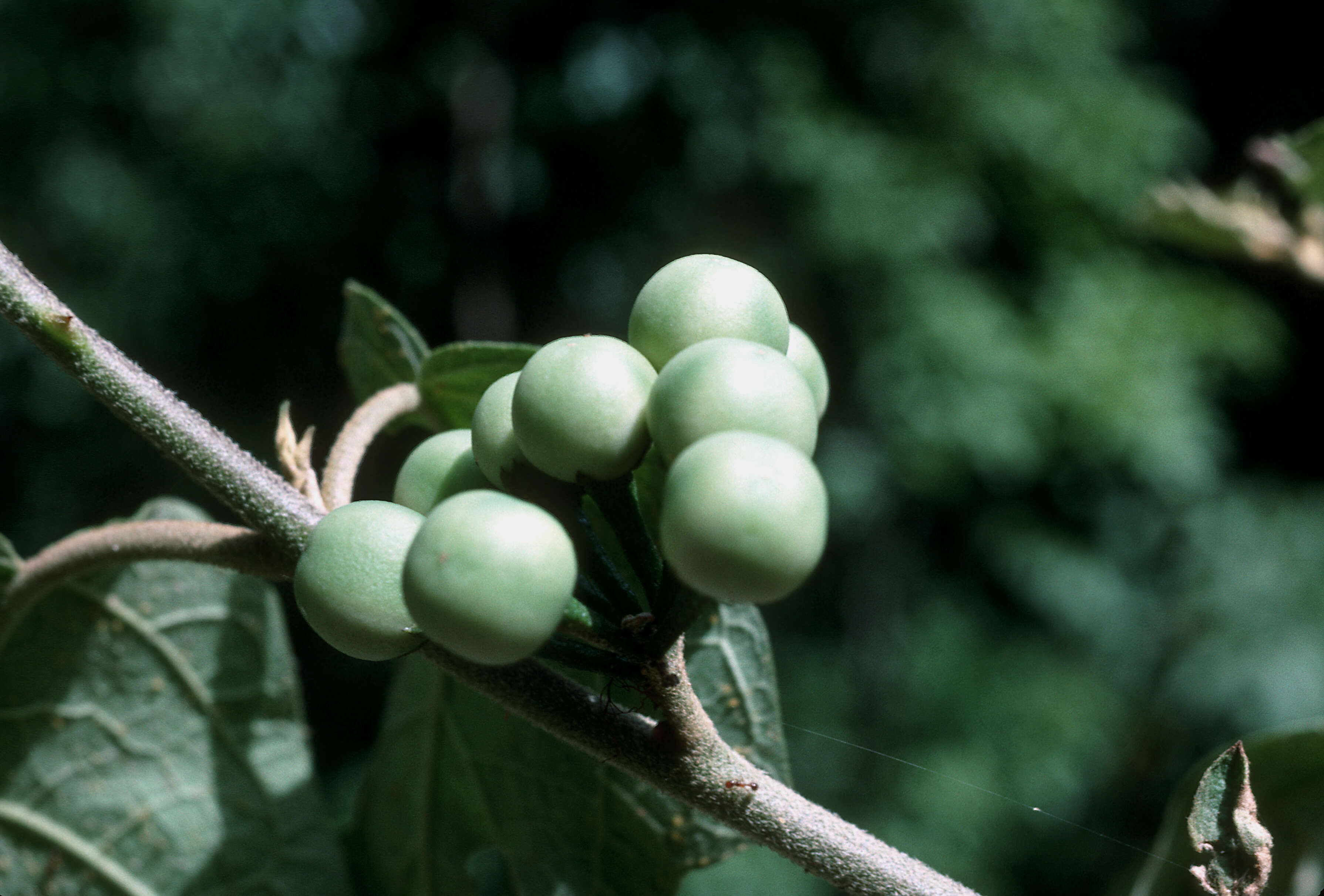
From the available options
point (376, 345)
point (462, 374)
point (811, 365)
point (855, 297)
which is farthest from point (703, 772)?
point (855, 297)

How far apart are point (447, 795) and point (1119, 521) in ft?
15.5

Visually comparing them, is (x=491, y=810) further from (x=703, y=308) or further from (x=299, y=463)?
(x=703, y=308)

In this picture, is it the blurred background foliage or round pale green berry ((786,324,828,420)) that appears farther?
the blurred background foliage

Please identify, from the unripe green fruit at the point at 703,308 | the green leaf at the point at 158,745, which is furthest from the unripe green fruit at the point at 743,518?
the green leaf at the point at 158,745

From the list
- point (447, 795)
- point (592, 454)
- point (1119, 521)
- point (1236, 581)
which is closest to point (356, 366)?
point (447, 795)

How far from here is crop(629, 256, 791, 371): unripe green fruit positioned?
0.64 metres

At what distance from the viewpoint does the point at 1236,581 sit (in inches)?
178

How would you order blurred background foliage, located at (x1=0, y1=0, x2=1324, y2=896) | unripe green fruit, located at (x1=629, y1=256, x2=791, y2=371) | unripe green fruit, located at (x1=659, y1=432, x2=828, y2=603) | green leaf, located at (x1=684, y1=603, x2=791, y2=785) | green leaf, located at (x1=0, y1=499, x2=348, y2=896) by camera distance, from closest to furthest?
unripe green fruit, located at (x1=659, y1=432, x2=828, y2=603), unripe green fruit, located at (x1=629, y1=256, x2=791, y2=371), green leaf, located at (x1=684, y1=603, x2=791, y2=785), green leaf, located at (x1=0, y1=499, x2=348, y2=896), blurred background foliage, located at (x1=0, y1=0, x2=1324, y2=896)

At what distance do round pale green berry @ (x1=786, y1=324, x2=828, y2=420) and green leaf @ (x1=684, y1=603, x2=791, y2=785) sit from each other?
0.33 m

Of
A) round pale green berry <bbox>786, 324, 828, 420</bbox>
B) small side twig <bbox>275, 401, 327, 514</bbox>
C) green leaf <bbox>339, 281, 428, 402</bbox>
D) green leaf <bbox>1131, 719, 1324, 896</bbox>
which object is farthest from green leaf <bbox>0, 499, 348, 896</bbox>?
green leaf <bbox>1131, 719, 1324, 896</bbox>

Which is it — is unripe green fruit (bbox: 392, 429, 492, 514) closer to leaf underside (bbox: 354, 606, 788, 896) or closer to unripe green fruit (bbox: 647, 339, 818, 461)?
unripe green fruit (bbox: 647, 339, 818, 461)

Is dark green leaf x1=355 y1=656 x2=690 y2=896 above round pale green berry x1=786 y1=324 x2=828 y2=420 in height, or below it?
below

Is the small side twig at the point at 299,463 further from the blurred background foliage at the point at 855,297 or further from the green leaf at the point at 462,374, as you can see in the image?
the blurred background foliage at the point at 855,297

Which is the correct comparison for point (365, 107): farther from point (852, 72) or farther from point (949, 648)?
point (949, 648)
